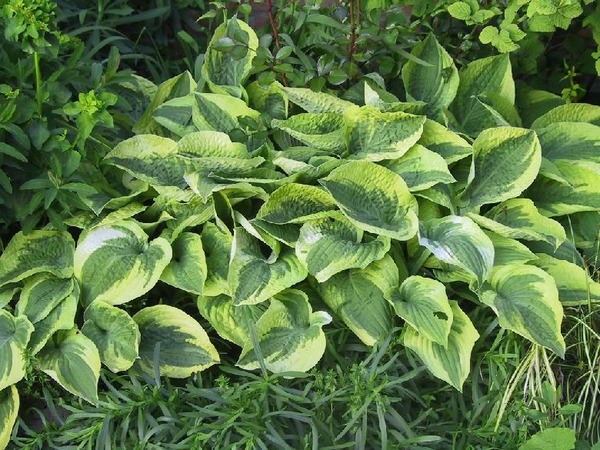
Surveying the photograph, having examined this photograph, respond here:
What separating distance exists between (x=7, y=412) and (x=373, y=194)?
1.02 meters

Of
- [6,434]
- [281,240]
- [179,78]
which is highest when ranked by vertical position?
[179,78]

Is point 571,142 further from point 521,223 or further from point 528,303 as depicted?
point 528,303

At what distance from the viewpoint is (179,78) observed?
8.04ft

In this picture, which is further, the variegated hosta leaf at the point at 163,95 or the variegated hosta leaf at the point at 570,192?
the variegated hosta leaf at the point at 163,95

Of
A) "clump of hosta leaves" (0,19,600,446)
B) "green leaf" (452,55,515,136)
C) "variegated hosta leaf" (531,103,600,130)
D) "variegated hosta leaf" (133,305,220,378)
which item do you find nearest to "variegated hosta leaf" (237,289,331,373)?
"clump of hosta leaves" (0,19,600,446)

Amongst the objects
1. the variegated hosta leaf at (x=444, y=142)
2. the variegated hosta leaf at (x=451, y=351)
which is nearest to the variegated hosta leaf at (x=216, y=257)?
the variegated hosta leaf at (x=451, y=351)

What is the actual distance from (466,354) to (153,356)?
0.72 meters

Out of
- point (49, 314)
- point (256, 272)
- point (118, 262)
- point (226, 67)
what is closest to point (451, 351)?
point (256, 272)

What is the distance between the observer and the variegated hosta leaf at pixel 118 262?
2043mm

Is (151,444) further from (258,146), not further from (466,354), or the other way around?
(258,146)

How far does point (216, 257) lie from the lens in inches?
83.8

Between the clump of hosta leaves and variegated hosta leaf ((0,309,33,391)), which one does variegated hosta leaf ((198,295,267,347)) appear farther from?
variegated hosta leaf ((0,309,33,391))

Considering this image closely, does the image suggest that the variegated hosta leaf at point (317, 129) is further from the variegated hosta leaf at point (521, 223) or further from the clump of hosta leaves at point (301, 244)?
the variegated hosta leaf at point (521, 223)

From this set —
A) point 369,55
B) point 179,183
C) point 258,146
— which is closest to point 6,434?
point 179,183
